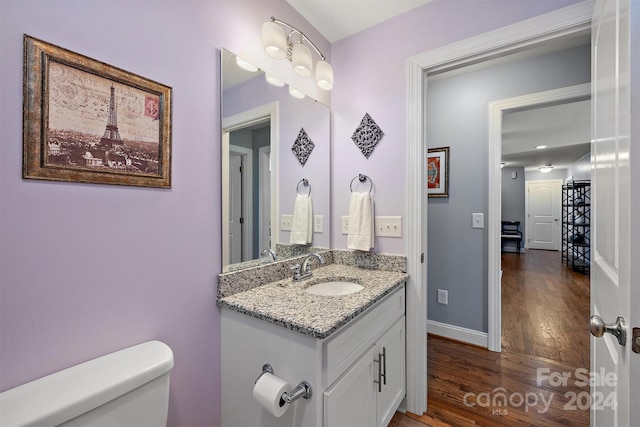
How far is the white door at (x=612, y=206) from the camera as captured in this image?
611 mm

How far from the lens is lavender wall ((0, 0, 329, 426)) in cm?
69

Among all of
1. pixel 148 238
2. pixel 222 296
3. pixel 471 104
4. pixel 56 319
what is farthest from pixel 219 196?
pixel 471 104

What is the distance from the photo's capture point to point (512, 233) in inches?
295

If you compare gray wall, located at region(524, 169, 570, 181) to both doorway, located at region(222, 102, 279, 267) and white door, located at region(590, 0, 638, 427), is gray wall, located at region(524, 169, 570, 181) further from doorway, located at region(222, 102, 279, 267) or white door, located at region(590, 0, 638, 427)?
doorway, located at region(222, 102, 279, 267)

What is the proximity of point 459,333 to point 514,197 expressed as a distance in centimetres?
701

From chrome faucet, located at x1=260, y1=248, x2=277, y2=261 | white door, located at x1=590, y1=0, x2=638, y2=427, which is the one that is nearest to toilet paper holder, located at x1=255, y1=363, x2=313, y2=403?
chrome faucet, located at x1=260, y1=248, x2=277, y2=261

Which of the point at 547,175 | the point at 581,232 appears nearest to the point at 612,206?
the point at 581,232

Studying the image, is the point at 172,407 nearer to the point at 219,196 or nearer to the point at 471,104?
the point at 219,196

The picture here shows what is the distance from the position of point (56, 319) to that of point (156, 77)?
824 mm

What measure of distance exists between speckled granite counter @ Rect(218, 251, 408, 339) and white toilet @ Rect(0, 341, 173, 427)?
12.8 inches

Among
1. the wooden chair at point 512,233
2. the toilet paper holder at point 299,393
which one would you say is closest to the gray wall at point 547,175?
the wooden chair at point 512,233

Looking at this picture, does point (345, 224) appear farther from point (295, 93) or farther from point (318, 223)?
point (295, 93)

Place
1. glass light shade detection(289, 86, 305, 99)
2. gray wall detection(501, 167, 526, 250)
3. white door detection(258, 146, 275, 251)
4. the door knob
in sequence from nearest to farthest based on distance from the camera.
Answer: the door knob < white door detection(258, 146, 275, 251) < glass light shade detection(289, 86, 305, 99) < gray wall detection(501, 167, 526, 250)

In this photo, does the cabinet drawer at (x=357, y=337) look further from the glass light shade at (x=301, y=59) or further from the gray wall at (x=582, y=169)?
the gray wall at (x=582, y=169)
